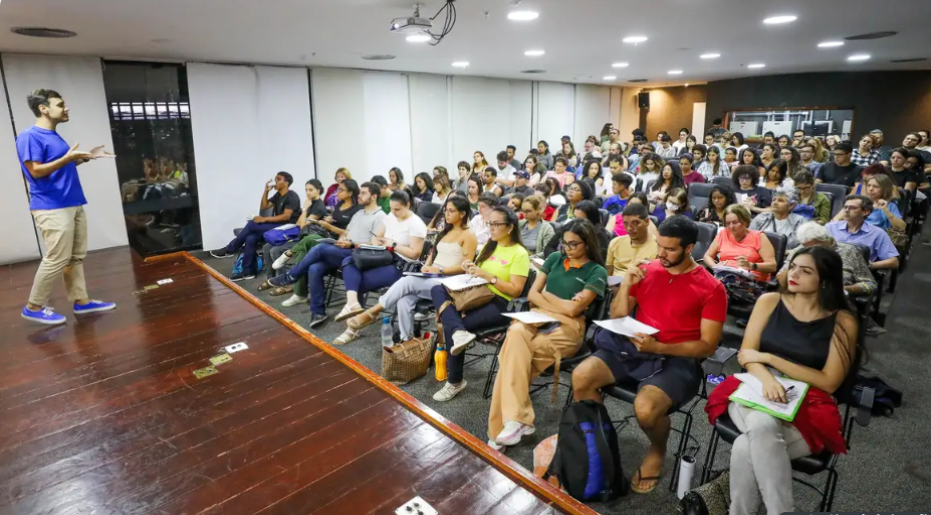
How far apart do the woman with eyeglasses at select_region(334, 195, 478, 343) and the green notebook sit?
2.05 m

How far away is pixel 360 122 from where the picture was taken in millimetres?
9320

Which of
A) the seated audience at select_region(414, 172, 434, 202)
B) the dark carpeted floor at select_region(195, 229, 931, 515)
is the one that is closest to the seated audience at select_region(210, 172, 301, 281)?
the seated audience at select_region(414, 172, 434, 202)

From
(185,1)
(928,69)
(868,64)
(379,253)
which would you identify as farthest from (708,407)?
(928,69)

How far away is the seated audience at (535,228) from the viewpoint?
4.71 metres

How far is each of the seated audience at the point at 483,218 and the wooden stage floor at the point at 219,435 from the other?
2.03 metres

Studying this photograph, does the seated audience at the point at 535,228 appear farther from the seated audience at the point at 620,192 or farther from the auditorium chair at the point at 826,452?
the auditorium chair at the point at 826,452

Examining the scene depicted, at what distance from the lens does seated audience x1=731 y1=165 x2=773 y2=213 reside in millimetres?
5553

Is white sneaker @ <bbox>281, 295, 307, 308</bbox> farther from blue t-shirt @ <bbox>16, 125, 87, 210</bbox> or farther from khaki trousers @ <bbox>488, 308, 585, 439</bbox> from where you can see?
khaki trousers @ <bbox>488, 308, 585, 439</bbox>

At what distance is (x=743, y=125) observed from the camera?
555 inches

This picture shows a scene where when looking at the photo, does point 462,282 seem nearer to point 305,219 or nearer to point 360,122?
point 305,219

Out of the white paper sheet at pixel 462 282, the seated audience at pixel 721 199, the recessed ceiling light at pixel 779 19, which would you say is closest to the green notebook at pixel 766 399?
the white paper sheet at pixel 462 282

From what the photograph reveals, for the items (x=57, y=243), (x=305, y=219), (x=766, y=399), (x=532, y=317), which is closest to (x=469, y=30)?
(x=305, y=219)

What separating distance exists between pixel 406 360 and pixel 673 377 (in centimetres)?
180

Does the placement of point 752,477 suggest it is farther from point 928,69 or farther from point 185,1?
point 928,69
